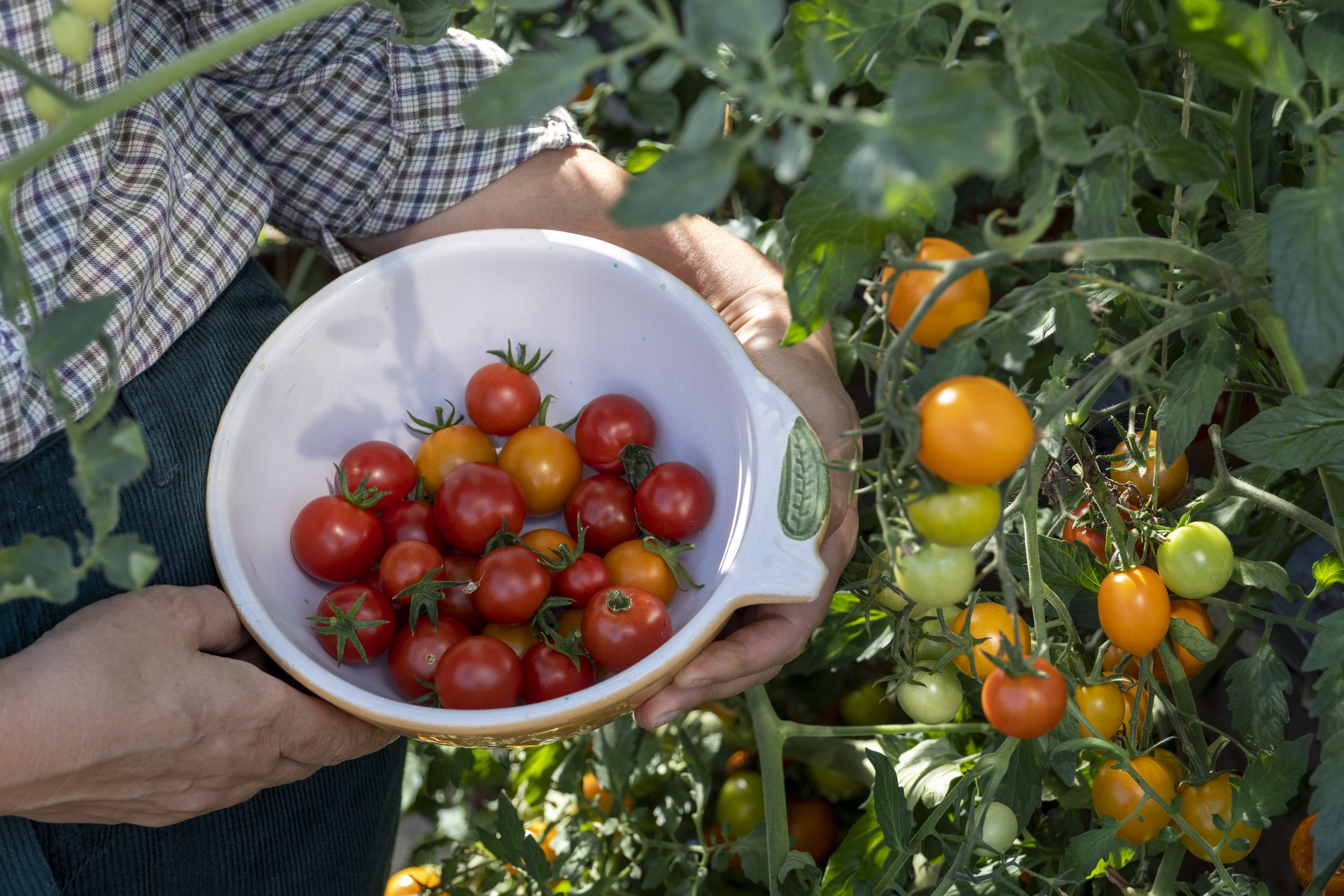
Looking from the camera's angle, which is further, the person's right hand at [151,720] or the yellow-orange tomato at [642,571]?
the yellow-orange tomato at [642,571]

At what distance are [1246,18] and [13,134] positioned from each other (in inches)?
28.5

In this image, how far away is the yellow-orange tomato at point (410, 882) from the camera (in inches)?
43.4

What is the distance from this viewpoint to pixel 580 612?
861 millimetres

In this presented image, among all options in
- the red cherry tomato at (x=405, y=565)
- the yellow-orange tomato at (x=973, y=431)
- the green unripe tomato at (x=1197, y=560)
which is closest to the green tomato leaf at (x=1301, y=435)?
the green unripe tomato at (x=1197, y=560)

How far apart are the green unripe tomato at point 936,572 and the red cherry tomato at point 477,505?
452 millimetres

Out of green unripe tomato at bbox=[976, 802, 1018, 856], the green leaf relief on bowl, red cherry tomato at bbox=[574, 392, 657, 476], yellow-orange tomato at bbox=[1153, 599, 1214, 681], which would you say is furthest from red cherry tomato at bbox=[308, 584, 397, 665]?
yellow-orange tomato at bbox=[1153, 599, 1214, 681]

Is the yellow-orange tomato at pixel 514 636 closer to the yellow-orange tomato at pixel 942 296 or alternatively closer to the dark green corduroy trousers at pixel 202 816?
the dark green corduroy trousers at pixel 202 816

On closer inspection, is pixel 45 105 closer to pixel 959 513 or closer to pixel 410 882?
pixel 959 513

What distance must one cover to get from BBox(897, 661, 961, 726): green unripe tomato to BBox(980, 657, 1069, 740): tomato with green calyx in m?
0.23

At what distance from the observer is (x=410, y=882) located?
44.8 inches

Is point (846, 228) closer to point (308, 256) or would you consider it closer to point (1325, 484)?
point (1325, 484)

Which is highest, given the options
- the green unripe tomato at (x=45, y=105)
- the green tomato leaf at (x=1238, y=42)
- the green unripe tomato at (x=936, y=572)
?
the green unripe tomato at (x=45, y=105)

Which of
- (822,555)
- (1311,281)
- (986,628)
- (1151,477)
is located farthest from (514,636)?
(1311,281)

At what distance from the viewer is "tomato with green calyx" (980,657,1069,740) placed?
50cm
